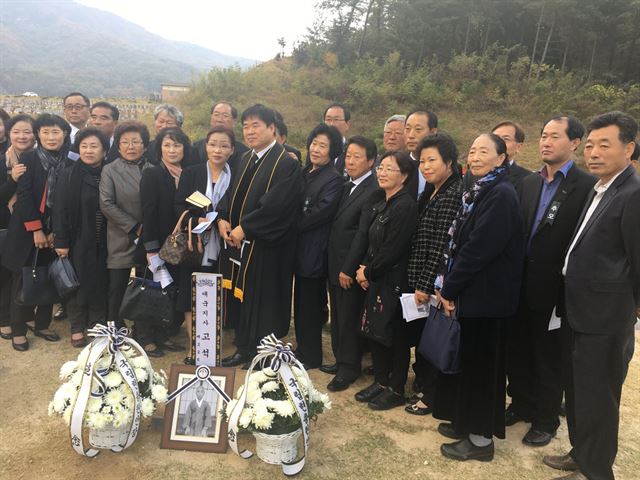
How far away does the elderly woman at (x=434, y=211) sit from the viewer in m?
2.87

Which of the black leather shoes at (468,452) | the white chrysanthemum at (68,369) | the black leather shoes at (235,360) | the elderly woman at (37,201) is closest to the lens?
the white chrysanthemum at (68,369)

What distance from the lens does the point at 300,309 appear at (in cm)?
387

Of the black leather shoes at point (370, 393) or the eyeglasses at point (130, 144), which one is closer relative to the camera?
the black leather shoes at point (370, 393)

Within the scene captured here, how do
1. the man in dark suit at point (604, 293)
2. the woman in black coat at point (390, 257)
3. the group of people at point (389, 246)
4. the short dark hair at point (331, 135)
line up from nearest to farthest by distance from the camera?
the man in dark suit at point (604, 293)
the group of people at point (389, 246)
the woman in black coat at point (390, 257)
the short dark hair at point (331, 135)

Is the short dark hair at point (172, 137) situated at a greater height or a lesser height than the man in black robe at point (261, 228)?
greater

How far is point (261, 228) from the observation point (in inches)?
137

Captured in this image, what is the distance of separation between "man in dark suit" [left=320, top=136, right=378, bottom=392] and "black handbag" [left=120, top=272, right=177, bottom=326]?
1.39 meters

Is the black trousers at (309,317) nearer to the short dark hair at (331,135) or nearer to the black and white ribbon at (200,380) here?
the short dark hair at (331,135)

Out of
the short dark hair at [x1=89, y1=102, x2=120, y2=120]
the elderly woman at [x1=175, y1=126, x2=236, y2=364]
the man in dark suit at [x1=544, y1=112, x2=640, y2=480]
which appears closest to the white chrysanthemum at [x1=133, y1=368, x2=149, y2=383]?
the elderly woman at [x1=175, y1=126, x2=236, y2=364]

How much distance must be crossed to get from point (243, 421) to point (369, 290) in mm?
1279

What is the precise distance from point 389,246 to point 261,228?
3.40ft

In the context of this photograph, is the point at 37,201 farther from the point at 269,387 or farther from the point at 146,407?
the point at 269,387

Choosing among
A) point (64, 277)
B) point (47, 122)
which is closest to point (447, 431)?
point (64, 277)

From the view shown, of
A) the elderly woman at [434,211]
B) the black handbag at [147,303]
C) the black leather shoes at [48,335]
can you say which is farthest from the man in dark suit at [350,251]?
the black leather shoes at [48,335]
